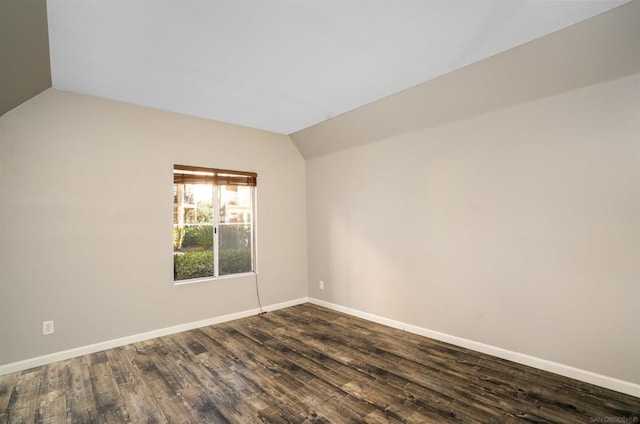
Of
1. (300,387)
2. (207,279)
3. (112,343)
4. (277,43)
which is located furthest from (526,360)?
(112,343)

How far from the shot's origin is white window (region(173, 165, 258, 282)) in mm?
3838

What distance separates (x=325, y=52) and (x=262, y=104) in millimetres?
1295

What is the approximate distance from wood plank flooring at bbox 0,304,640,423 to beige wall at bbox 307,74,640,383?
381 mm

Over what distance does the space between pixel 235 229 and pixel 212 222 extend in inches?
13.6

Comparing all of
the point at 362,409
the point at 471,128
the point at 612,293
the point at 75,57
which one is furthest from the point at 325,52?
the point at 612,293

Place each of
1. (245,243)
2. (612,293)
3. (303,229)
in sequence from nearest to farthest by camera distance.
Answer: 1. (612,293)
2. (245,243)
3. (303,229)

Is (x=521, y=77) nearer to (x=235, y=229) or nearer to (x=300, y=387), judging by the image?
(x=300, y=387)

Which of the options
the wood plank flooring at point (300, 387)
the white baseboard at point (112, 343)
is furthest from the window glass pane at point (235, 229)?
the wood plank flooring at point (300, 387)

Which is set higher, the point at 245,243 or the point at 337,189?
the point at 337,189

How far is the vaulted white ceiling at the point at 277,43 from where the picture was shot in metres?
1.89

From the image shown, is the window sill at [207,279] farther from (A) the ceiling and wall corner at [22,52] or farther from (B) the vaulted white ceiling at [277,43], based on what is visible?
(A) the ceiling and wall corner at [22,52]

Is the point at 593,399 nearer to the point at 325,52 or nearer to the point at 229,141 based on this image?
the point at 325,52

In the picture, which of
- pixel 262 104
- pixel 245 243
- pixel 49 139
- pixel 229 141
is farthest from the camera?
pixel 245 243

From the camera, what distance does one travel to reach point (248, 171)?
4359mm
